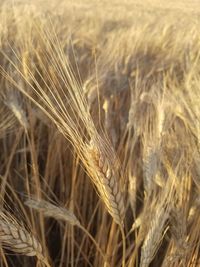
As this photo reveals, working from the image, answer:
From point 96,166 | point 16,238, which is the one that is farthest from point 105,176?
point 16,238

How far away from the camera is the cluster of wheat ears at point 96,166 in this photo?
2.14 ft

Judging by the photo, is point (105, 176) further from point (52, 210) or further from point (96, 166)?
point (52, 210)

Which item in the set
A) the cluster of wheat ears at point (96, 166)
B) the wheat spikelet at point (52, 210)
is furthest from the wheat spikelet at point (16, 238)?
the wheat spikelet at point (52, 210)

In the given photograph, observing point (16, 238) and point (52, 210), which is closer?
point (16, 238)

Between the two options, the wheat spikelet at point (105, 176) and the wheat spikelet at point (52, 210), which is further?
the wheat spikelet at point (52, 210)

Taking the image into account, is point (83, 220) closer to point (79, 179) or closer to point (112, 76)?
point (79, 179)

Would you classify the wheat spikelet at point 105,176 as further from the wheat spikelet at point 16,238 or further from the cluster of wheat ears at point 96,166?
the wheat spikelet at point 16,238

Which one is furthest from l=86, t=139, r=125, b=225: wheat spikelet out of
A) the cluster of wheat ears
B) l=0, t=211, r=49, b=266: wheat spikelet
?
l=0, t=211, r=49, b=266: wheat spikelet

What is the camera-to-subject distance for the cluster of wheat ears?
2.14 feet

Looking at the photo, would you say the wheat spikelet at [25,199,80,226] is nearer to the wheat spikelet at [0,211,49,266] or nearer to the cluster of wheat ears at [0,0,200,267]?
the cluster of wheat ears at [0,0,200,267]

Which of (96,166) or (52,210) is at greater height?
(96,166)

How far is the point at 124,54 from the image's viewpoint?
1.82 metres

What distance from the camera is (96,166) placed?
581mm

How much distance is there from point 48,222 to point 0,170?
191 millimetres
